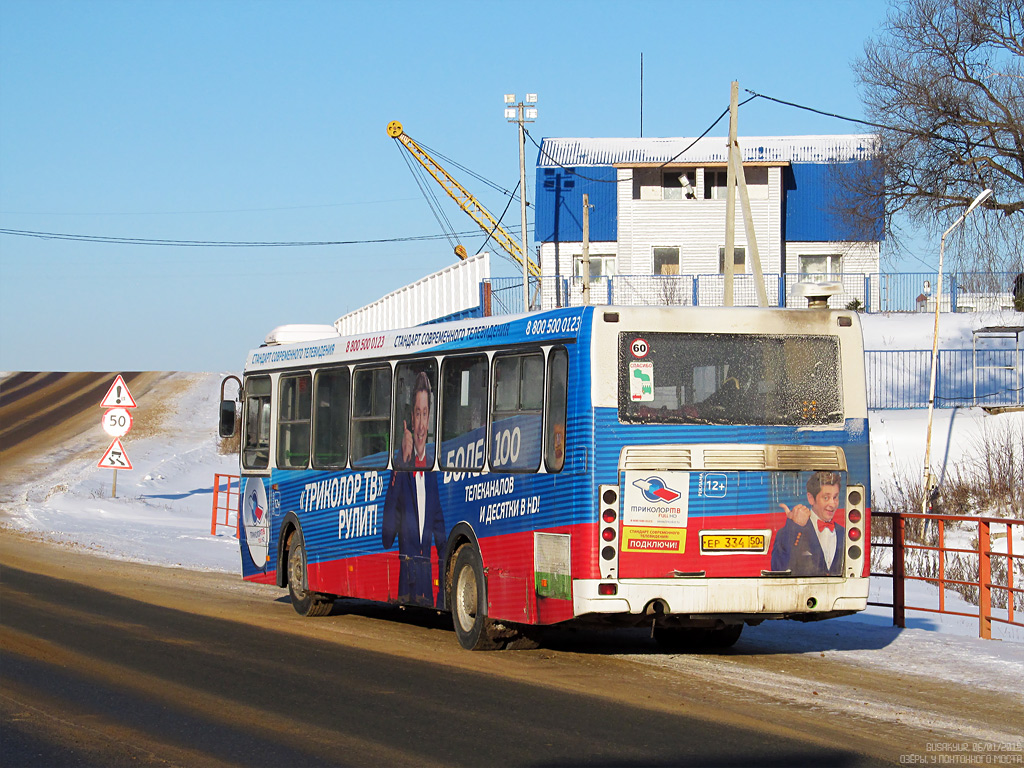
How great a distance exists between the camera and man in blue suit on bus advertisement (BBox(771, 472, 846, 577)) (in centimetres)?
1082

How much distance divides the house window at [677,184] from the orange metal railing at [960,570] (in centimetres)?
2687

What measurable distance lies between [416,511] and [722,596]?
3731 mm

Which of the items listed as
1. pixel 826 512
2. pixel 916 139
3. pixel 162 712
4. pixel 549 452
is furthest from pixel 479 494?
pixel 916 139

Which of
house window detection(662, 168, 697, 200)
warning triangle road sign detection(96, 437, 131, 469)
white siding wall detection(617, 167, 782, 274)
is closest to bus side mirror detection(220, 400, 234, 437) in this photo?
warning triangle road sign detection(96, 437, 131, 469)

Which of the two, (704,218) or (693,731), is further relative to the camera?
(704,218)

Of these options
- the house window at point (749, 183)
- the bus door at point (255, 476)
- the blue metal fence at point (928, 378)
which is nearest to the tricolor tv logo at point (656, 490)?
the bus door at point (255, 476)

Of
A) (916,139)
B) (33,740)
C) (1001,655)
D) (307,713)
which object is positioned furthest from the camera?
(916,139)

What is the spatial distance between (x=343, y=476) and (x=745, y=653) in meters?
5.07

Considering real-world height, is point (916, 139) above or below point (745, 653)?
above

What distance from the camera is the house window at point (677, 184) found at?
54.1 meters

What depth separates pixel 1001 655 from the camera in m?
11.6

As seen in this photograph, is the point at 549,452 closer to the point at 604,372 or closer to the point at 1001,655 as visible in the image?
the point at 604,372

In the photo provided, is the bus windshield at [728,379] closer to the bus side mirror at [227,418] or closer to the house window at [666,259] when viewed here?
the bus side mirror at [227,418]

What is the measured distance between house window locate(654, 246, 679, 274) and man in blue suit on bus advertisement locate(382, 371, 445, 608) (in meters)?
41.4
